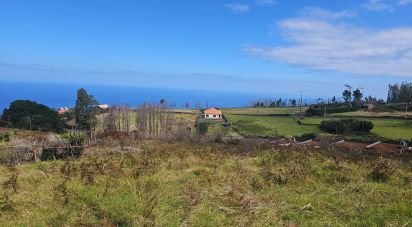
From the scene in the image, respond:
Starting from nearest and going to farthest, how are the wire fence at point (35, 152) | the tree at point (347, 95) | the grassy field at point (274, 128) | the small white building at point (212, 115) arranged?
the wire fence at point (35, 152) → the grassy field at point (274, 128) → the small white building at point (212, 115) → the tree at point (347, 95)

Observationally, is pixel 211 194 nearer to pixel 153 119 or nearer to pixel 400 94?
pixel 153 119

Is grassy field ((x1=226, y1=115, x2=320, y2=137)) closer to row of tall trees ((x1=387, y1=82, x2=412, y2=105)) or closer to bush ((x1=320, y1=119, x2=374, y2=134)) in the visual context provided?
bush ((x1=320, y1=119, x2=374, y2=134))

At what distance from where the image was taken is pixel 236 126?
81750 mm

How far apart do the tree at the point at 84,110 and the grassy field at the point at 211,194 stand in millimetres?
61032

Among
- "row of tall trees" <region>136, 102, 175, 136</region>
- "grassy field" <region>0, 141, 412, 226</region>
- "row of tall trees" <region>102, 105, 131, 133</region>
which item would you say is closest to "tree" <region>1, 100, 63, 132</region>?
"row of tall trees" <region>102, 105, 131, 133</region>

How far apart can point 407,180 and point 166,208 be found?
524 centimetres

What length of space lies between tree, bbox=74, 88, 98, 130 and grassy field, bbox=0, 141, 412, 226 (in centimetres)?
6103

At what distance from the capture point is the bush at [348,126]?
6719 cm

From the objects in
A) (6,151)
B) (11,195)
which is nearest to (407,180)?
(11,195)

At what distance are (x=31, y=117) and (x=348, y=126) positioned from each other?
162 ft

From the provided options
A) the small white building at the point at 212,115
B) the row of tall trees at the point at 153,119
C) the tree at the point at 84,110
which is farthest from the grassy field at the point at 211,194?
the small white building at the point at 212,115

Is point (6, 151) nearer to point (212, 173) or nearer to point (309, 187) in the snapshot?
point (212, 173)

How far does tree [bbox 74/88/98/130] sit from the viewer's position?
232 feet

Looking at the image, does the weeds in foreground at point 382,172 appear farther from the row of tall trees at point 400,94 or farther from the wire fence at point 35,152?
the row of tall trees at point 400,94
